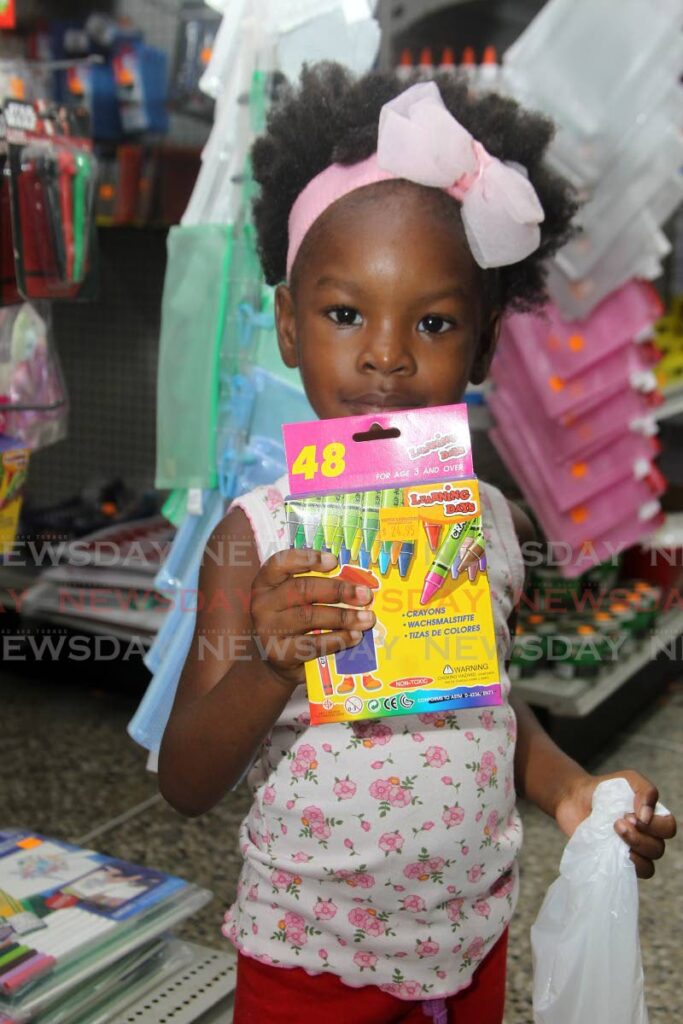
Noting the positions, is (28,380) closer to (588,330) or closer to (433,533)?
(433,533)

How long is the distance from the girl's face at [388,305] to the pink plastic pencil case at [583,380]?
4.01ft

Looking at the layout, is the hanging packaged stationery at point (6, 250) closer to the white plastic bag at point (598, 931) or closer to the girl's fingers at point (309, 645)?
the girl's fingers at point (309, 645)

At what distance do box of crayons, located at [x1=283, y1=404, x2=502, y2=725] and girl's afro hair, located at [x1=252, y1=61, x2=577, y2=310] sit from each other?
339 millimetres

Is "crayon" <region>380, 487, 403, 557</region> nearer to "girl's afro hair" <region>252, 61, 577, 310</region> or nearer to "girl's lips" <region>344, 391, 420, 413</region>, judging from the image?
"girl's lips" <region>344, 391, 420, 413</region>

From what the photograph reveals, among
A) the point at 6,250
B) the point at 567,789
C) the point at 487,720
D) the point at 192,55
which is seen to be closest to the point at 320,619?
the point at 487,720

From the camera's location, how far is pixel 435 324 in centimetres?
99

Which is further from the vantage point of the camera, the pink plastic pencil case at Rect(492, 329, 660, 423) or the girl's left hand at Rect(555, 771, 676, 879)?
the pink plastic pencil case at Rect(492, 329, 660, 423)

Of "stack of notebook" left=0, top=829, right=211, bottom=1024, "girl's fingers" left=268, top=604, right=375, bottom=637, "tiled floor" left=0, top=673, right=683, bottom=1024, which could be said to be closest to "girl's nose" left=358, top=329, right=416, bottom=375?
"girl's fingers" left=268, top=604, right=375, bottom=637

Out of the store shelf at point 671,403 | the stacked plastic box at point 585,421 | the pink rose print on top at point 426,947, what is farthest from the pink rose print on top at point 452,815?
the store shelf at point 671,403

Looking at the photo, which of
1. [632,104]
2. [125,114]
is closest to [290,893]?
[632,104]

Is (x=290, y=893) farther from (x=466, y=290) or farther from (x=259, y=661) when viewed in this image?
(x=466, y=290)

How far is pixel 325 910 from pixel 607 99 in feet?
5.48

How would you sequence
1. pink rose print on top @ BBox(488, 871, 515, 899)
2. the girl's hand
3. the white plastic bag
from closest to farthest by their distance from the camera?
the girl's hand → the white plastic bag → pink rose print on top @ BBox(488, 871, 515, 899)

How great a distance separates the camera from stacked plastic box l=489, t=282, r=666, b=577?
2219 mm
